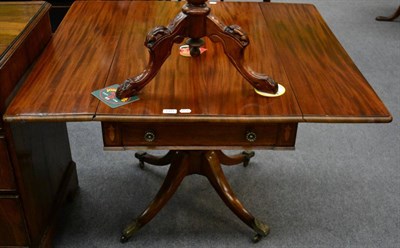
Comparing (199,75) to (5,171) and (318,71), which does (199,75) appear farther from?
(5,171)

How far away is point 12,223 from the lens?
1.50m

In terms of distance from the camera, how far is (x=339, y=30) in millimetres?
3617

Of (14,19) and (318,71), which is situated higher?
(14,19)

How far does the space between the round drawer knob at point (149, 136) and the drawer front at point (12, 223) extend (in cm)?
45

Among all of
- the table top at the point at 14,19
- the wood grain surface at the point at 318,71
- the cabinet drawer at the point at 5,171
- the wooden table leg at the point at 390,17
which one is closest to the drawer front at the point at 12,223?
the cabinet drawer at the point at 5,171

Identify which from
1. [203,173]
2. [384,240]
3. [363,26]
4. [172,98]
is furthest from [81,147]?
[363,26]

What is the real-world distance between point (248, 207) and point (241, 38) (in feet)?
2.90

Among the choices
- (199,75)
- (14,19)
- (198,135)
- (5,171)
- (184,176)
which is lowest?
→ (184,176)

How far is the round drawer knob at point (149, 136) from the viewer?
4.41 feet

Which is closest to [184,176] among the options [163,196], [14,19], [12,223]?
[163,196]

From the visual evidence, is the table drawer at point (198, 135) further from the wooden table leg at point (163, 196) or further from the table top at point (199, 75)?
the wooden table leg at point (163, 196)

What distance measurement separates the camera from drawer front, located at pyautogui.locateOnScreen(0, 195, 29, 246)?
1.46m

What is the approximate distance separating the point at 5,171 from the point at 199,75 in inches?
24.8

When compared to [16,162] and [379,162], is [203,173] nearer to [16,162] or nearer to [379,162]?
[16,162]
